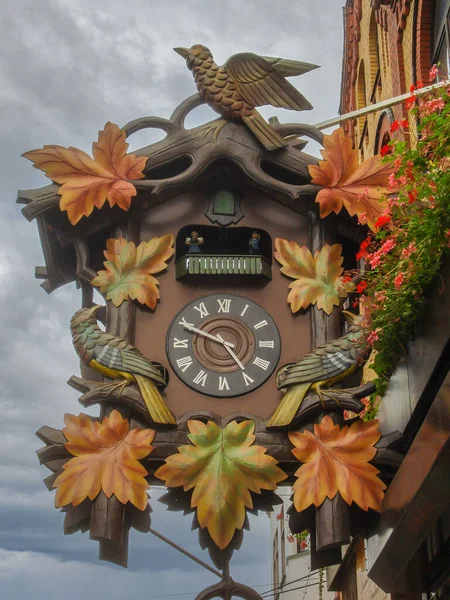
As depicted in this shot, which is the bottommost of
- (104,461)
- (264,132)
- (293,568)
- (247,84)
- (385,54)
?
(104,461)

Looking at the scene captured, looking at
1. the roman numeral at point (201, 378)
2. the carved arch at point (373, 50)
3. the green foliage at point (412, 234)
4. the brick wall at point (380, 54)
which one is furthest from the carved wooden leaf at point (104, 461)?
the carved arch at point (373, 50)

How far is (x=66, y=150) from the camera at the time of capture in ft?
29.5

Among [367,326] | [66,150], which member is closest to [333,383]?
[367,326]

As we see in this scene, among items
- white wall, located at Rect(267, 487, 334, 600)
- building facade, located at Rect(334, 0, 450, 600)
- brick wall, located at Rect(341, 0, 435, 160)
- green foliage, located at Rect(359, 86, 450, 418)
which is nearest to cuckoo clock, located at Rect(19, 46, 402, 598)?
building facade, located at Rect(334, 0, 450, 600)

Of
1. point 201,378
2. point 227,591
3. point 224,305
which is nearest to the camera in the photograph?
point 227,591

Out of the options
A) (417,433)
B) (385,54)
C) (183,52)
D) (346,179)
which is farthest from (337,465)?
(385,54)

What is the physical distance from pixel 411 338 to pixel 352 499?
1330 millimetres

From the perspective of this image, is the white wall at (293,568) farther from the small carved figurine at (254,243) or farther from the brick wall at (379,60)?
the small carved figurine at (254,243)

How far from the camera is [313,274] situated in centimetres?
873

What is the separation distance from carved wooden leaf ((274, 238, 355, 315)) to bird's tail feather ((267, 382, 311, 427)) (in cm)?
83

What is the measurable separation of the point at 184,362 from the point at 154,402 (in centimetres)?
56

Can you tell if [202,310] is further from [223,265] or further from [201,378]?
[201,378]

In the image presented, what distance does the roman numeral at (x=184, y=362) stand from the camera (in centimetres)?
832

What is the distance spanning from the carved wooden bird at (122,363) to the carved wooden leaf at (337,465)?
1.11 metres
